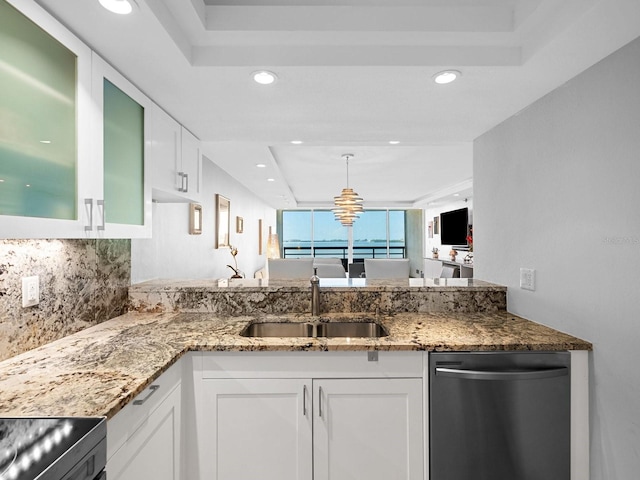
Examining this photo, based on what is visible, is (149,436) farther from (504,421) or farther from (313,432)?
(504,421)

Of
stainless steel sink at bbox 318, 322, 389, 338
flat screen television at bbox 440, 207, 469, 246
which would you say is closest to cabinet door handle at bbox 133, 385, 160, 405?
stainless steel sink at bbox 318, 322, 389, 338

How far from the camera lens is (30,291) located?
4.54ft

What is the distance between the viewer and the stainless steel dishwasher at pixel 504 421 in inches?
60.0

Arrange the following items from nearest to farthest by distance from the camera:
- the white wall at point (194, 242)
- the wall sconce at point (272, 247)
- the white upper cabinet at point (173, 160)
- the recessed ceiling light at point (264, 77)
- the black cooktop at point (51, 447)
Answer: the black cooktop at point (51, 447) → the recessed ceiling light at point (264, 77) → the white upper cabinet at point (173, 160) → the white wall at point (194, 242) → the wall sconce at point (272, 247)

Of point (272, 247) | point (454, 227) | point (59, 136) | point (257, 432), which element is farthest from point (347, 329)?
point (272, 247)

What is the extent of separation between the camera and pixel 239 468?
5.08 feet

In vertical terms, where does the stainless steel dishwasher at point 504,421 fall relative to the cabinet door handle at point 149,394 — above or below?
below

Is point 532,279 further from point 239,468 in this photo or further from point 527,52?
point 239,468

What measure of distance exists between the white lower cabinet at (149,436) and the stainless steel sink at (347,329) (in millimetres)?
804

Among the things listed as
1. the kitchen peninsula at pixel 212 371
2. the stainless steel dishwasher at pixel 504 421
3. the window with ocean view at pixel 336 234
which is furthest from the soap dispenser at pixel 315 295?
the window with ocean view at pixel 336 234

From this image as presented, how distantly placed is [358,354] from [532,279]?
104cm

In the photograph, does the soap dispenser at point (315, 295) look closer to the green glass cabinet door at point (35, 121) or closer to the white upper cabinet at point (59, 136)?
the white upper cabinet at point (59, 136)

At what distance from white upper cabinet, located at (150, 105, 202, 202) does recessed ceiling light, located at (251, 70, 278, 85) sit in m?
0.62

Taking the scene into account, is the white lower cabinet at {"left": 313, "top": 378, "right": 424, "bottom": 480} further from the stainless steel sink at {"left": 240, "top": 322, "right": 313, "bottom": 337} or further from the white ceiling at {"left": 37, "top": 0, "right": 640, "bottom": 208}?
the white ceiling at {"left": 37, "top": 0, "right": 640, "bottom": 208}
